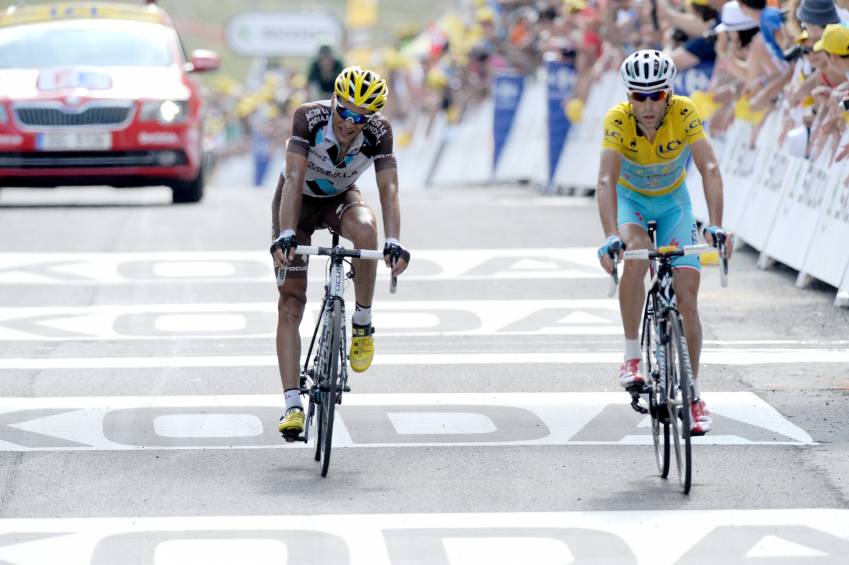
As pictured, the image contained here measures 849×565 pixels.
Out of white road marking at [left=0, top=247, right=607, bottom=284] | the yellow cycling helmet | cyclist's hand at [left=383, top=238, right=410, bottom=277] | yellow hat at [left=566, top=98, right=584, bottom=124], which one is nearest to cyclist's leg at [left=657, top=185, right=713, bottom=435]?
cyclist's hand at [left=383, top=238, right=410, bottom=277]

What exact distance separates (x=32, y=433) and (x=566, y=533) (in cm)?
329

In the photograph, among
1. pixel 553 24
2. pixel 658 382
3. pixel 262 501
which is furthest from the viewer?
pixel 553 24

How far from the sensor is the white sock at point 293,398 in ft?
28.2

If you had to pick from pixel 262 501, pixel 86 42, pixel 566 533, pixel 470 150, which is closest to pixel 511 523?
pixel 566 533

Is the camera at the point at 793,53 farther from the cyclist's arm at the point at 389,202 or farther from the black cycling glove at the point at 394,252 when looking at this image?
the black cycling glove at the point at 394,252

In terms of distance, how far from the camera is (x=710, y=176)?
27.5 ft

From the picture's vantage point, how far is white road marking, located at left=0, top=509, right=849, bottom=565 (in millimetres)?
6570

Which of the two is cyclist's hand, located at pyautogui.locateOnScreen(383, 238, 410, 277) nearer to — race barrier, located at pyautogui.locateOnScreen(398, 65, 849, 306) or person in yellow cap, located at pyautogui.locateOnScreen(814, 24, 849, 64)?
person in yellow cap, located at pyautogui.locateOnScreen(814, 24, 849, 64)

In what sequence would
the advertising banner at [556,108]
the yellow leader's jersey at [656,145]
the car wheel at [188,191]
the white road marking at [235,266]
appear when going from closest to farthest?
1. the yellow leader's jersey at [656,145]
2. the white road marking at [235,266]
3. the car wheel at [188,191]
4. the advertising banner at [556,108]

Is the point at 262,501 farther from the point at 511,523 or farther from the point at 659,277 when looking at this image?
the point at 659,277

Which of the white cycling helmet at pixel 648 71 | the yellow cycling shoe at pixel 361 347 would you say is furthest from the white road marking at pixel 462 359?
the white cycling helmet at pixel 648 71

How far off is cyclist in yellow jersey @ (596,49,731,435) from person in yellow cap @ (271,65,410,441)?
1061 mm

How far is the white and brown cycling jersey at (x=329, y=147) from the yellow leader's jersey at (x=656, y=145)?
3.45 feet

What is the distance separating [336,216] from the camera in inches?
351
